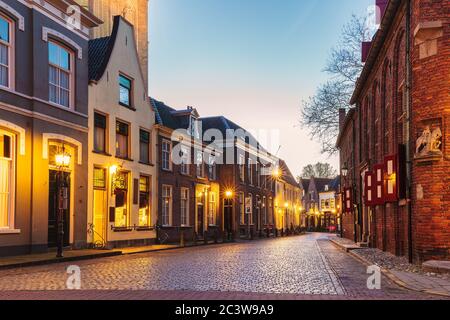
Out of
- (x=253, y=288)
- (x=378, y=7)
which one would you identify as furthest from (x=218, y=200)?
(x=253, y=288)

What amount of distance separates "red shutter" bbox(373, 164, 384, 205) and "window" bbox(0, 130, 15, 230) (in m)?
11.8

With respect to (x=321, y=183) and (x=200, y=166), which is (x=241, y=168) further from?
(x=321, y=183)

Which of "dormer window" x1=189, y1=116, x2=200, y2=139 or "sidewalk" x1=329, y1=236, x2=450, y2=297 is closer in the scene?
"sidewalk" x1=329, y1=236, x2=450, y2=297

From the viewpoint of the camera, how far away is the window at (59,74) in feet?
65.4

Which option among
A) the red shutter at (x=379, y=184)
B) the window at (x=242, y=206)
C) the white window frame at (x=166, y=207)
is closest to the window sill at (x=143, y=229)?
the white window frame at (x=166, y=207)

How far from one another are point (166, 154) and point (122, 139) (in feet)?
16.5

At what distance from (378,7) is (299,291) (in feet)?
62.9

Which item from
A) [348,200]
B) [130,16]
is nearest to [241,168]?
[348,200]

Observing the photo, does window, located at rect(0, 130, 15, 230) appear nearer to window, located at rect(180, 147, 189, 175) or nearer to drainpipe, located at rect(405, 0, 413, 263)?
drainpipe, located at rect(405, 0, 413, 263)

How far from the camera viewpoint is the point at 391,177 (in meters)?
16.4

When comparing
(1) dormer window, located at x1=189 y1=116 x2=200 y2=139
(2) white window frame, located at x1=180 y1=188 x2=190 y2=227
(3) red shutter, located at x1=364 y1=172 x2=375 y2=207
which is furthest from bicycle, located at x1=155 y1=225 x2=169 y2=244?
(3) red shutter, located at x1=364 y1=172 x2=375 y2=207

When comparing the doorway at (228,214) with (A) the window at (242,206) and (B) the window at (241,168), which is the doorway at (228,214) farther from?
(B) the window at (241,168)

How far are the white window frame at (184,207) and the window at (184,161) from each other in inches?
43.8

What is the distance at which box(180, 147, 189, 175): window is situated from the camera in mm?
32312
